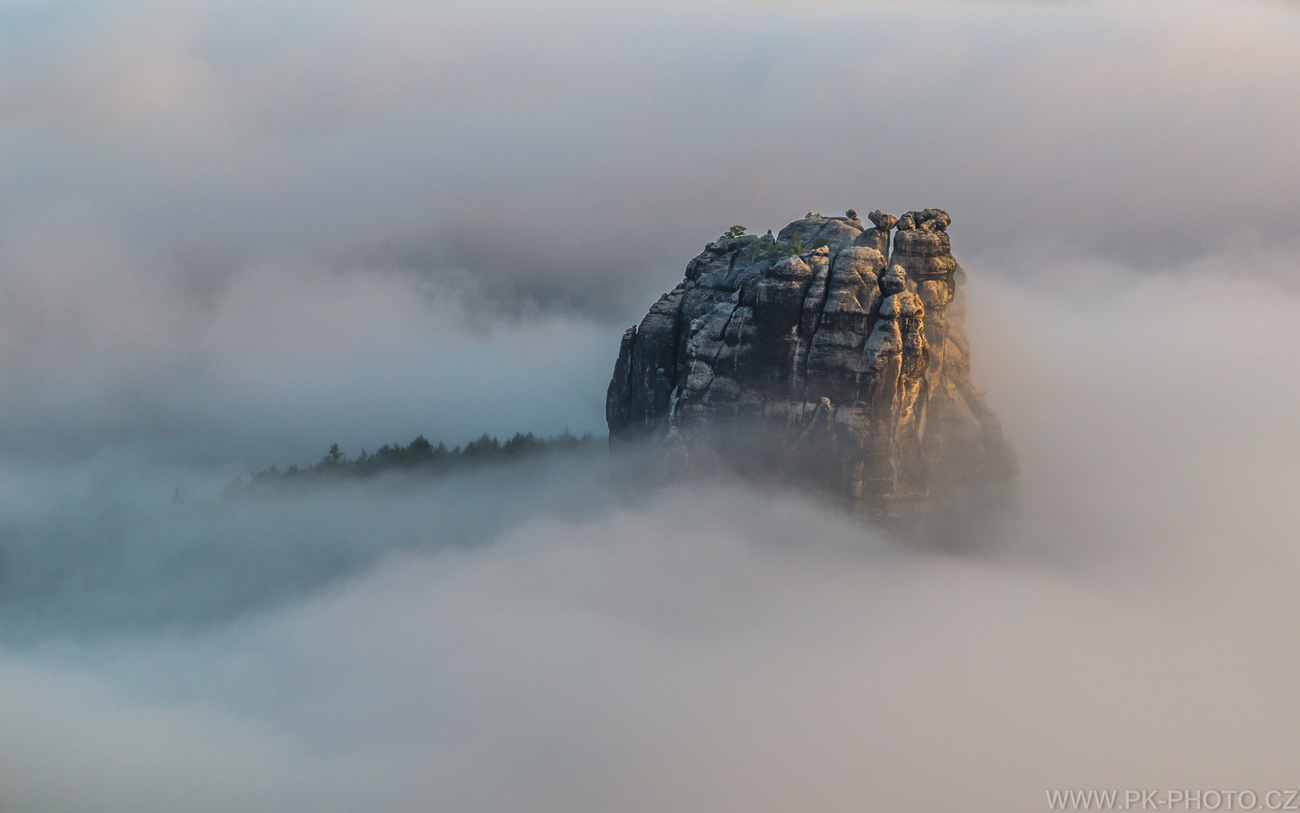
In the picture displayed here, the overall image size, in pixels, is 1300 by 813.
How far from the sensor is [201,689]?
325 feet

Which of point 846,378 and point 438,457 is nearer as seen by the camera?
point 846,378

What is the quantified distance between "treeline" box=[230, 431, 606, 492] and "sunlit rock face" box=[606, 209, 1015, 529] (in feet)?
165

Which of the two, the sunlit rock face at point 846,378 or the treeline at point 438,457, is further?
the treeline at point 438,457

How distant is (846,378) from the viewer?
292 ft

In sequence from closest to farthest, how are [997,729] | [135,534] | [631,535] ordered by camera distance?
[997,729], [631,535], [135,534]

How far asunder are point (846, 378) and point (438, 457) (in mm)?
87299

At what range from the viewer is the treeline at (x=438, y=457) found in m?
153

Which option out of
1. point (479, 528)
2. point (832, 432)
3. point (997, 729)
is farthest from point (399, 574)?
point (997, 729)

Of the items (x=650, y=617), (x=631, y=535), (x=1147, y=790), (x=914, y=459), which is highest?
(x=914, y=459)

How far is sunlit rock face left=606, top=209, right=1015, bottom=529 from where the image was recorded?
88.8 m

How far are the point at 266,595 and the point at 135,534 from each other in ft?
132

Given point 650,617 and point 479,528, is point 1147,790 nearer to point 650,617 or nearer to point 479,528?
point 650,617

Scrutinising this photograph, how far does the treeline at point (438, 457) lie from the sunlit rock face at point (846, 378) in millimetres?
50272

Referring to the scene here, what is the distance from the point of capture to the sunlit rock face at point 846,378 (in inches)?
3494
